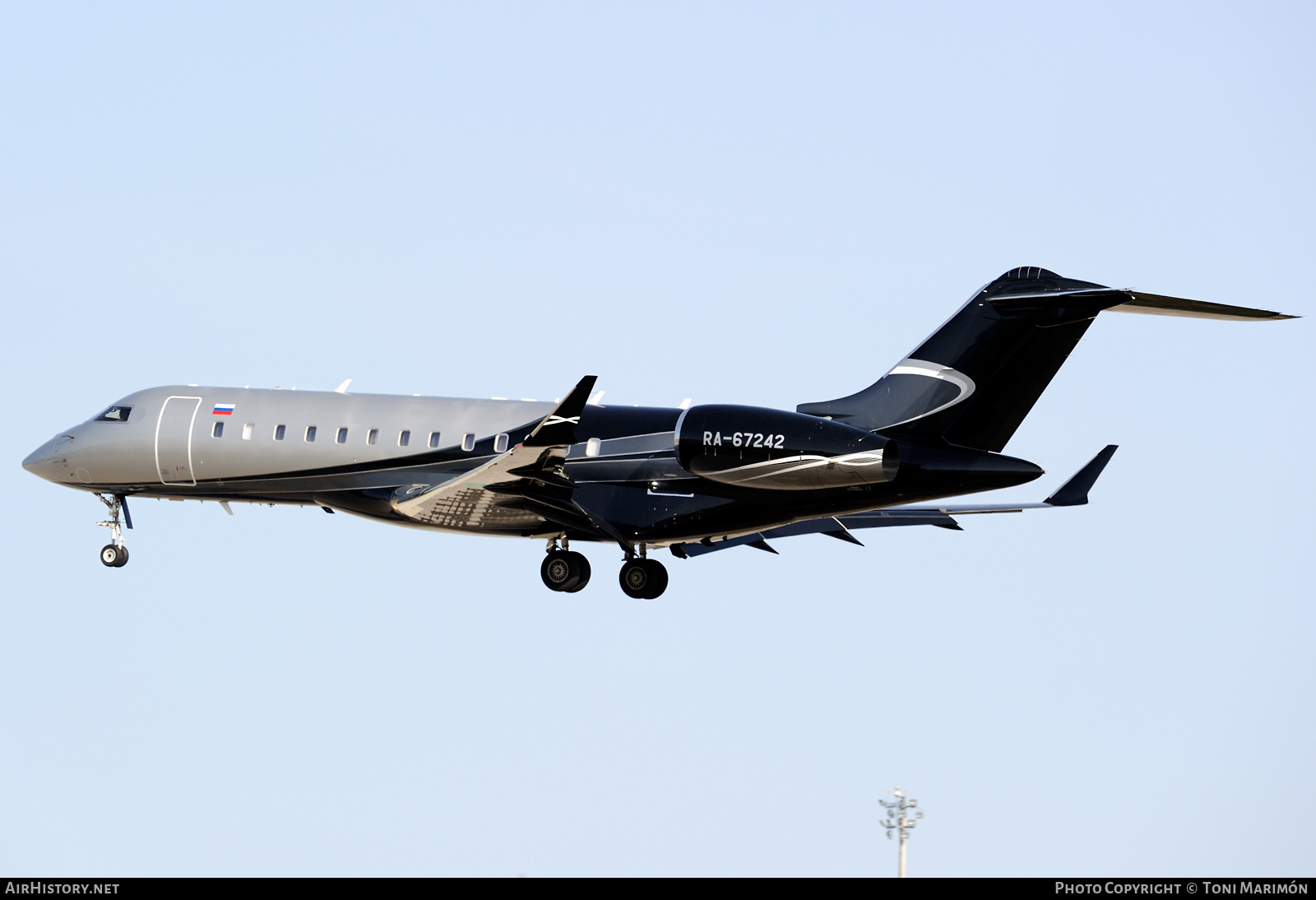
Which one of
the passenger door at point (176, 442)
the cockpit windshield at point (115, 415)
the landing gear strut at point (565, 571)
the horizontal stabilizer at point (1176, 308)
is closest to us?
the horizontal stabilizer at point (1176, 308)

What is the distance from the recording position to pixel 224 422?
90.0 ft

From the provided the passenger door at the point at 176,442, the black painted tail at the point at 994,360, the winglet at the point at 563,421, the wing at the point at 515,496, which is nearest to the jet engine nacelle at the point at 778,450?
the black painted tail at the point at 994,360

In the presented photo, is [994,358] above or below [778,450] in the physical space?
above

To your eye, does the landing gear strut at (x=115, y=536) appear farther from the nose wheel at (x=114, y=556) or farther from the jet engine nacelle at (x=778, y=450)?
the jet engine nacelle at (x=778, y=450)

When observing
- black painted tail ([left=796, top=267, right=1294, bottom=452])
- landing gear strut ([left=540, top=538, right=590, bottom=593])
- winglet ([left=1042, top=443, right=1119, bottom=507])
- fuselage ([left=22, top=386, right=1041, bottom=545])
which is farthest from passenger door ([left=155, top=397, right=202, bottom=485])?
winglet ([left=1042, top=443, right=1119, bottom=507])

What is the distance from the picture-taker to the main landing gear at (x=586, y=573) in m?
25.7

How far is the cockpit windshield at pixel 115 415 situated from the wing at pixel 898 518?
9.81 meters

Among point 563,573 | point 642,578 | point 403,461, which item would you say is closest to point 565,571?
point 563,573

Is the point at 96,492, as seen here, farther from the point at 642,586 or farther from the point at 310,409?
the point at 642,586

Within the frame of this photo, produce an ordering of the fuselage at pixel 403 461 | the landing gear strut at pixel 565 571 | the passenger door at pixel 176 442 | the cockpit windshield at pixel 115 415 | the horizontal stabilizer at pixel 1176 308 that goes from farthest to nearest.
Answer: the cockpit windshield at pixel 115 415, the passenger door at pixel 176 442, the landing gear strut at pixel 565 571, the fuselage at pixel 403 461, the horizontal stabilizer at pixel 1176 308

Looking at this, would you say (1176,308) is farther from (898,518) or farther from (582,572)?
(582,572)

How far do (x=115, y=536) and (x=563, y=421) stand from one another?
Result: 11268mm

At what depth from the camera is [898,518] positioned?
90.3 ft

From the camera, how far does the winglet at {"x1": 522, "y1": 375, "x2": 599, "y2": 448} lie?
826 inches
